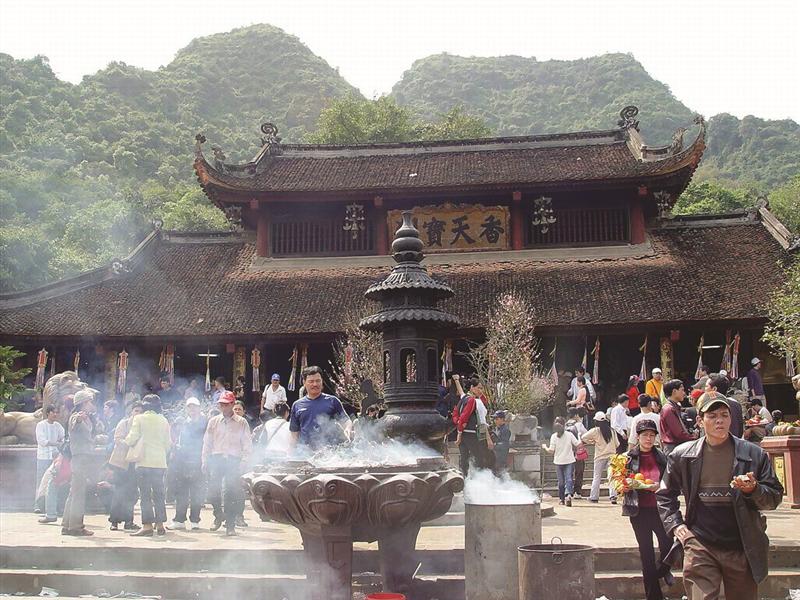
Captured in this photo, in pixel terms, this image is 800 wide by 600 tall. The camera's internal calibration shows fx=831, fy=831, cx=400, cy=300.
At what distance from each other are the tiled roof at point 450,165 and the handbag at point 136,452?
13.5 m

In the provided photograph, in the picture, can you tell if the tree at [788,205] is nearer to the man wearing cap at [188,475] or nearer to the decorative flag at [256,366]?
the decorative flag at [256,366]

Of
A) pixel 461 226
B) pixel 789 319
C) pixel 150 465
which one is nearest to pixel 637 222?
pixel 461 226

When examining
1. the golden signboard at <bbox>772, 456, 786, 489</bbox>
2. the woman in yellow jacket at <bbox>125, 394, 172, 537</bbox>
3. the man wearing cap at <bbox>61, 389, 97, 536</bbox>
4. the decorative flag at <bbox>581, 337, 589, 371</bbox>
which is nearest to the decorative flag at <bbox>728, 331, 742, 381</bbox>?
the decorative flag at <bbox>581, 337, 589, 371</bbox>

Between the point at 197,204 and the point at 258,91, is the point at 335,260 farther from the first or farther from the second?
the point at 258,91

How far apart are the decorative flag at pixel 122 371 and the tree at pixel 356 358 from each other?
207 inches

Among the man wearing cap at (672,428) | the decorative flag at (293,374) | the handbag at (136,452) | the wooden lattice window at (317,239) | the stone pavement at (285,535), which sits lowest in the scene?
the stone pavement at (285,535)

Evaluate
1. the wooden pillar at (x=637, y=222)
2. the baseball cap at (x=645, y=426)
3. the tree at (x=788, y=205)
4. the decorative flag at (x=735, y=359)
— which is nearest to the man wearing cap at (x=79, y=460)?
the baseball cap at (x=645, y=426)

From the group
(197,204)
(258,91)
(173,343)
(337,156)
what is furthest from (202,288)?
(258,91)

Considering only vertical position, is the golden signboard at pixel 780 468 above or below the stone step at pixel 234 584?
above

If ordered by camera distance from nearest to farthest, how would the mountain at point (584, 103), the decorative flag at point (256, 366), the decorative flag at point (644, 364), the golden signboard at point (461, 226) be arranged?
the decorative flag at point (644, 364) < the decorative flag at point (256, 366) < the golden signboard at point (461, 226) < the mountain at point (584, 103)

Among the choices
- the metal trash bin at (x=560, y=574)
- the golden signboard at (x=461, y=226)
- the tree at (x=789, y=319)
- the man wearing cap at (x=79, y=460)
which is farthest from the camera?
the golden signboard at (x=461, y=226)

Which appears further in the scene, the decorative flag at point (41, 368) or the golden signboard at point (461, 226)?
the golden signboard at point (461, 226)

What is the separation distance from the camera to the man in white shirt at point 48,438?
11.2 meters

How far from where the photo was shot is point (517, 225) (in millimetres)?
22375
